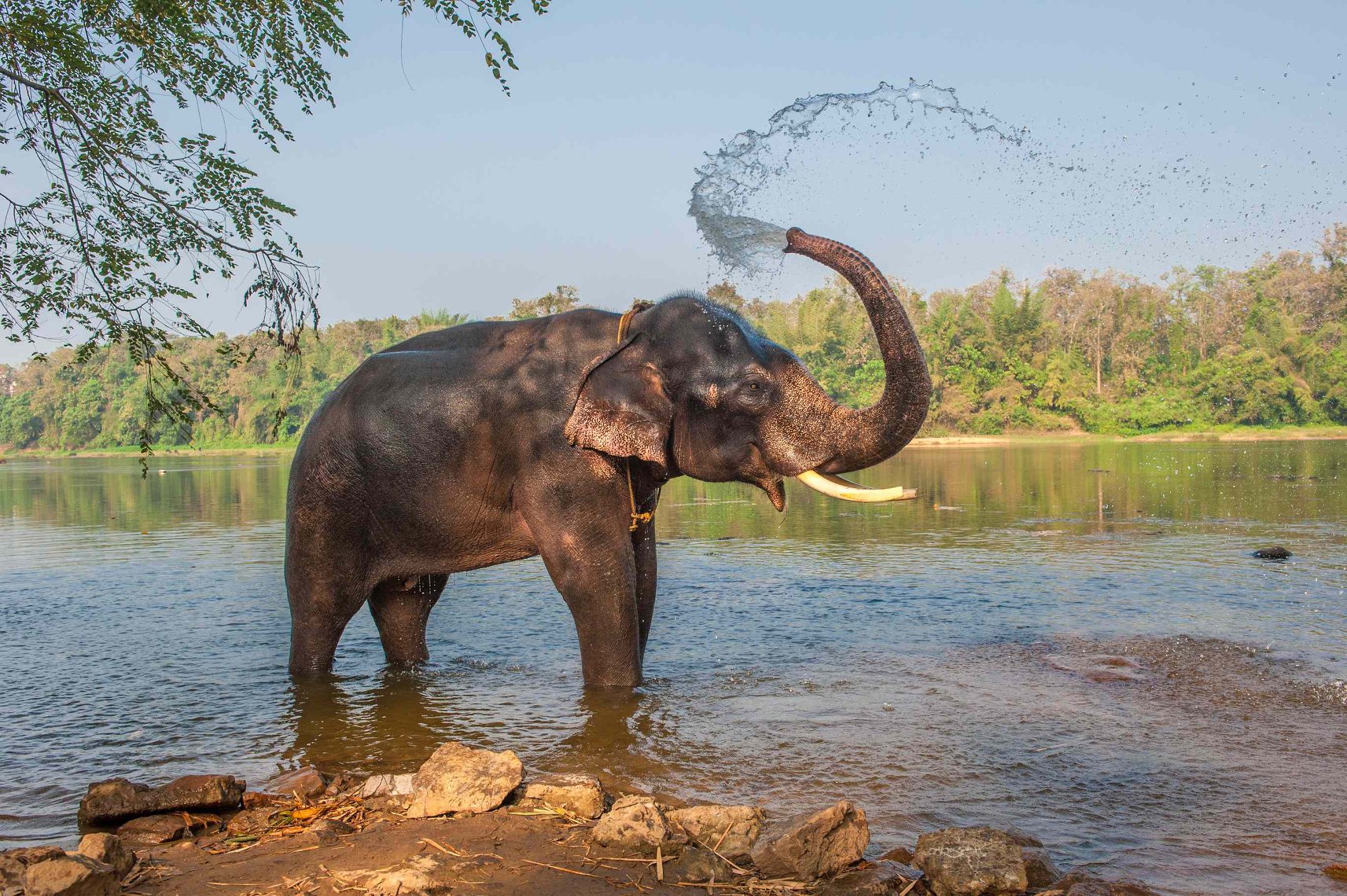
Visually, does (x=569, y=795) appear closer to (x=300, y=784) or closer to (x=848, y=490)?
(x=300, y=784)

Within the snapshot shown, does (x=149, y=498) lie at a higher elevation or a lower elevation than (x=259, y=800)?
higher

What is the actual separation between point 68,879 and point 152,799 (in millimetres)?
1046

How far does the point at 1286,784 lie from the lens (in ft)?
15.3

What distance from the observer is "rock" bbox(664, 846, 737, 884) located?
12.1ft

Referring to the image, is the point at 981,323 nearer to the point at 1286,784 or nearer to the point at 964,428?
the point at 964,428

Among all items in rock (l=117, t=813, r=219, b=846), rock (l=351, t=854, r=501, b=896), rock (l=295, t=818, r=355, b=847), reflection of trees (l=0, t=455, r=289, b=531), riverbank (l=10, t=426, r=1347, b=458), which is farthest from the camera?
riverbank (l=10, t=426, r=1347, b=458)

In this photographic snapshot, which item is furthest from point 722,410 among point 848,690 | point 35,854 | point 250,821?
point 35,854

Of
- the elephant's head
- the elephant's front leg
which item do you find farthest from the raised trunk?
the elephant's front leg

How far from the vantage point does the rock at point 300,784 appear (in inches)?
184

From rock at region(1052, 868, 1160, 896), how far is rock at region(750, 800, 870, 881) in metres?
0.68

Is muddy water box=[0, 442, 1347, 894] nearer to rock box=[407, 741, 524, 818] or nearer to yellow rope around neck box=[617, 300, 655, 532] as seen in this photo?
rock box=[407, 741, 524, 818]

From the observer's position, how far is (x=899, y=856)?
3928mm

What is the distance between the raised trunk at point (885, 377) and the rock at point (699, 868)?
2368 mm

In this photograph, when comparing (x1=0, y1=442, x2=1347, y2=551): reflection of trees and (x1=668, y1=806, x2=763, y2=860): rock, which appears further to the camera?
(x1=0, y1=442, x2=1347, y2=551): reflection of trees
